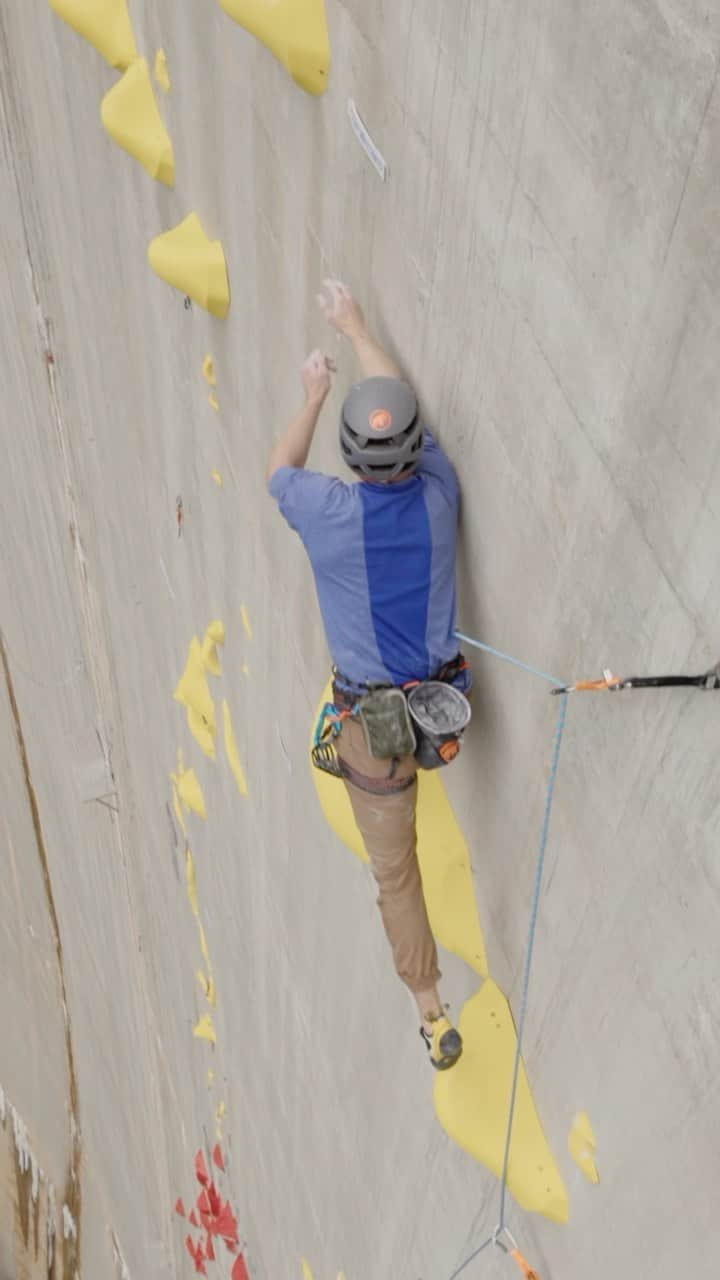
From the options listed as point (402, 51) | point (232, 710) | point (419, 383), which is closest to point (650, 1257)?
point (419, 383)

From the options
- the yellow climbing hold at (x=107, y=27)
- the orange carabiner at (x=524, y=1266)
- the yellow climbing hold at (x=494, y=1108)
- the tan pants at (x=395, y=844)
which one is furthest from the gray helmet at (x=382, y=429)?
the yellow climbing hold at (x=107, y=27)

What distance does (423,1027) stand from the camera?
2.10 metres

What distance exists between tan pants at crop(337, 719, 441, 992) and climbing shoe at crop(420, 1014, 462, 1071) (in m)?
0.08

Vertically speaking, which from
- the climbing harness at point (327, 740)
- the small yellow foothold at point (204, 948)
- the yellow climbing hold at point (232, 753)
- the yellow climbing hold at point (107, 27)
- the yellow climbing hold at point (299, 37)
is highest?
the yellow climbing hold at point (107, 27)

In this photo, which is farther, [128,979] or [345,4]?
[128,979]

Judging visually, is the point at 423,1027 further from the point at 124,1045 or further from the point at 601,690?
the point at 124,1045

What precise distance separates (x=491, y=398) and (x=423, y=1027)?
1.31 m

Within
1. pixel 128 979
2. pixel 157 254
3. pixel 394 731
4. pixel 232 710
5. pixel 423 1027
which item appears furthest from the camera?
pixel 128 979

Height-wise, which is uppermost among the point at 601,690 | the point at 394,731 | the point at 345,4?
the point at 345,4

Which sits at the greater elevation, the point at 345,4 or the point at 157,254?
the point at 345,4

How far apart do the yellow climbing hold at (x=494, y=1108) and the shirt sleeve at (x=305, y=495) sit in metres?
0.96

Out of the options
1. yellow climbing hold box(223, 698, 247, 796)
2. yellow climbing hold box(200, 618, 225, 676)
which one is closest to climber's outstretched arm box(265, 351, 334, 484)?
yellow climbing hold box(200, 618, 225, 676)

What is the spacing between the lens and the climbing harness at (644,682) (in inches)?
43.6

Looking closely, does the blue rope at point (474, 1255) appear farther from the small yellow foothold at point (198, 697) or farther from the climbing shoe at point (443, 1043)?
the small yellow foothold at point (198, 697)
